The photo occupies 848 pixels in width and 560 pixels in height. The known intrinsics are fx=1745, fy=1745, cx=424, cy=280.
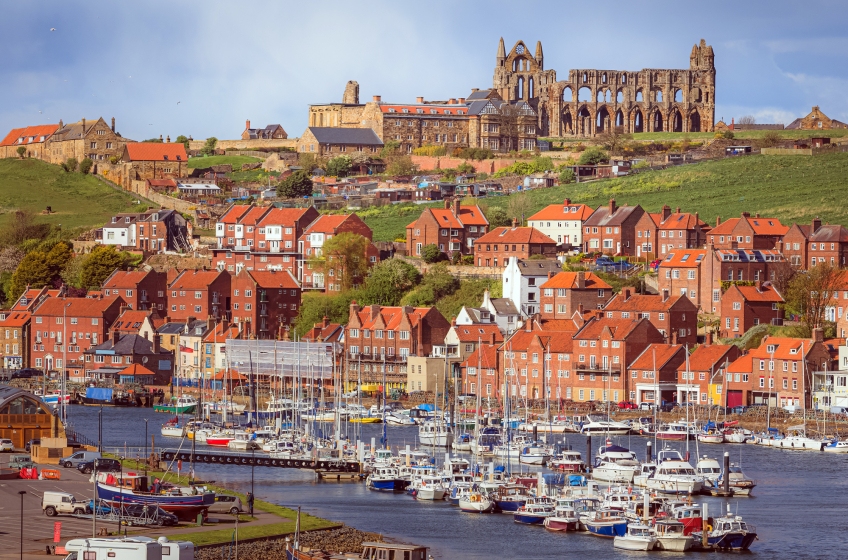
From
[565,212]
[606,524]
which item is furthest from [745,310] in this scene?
[606,524]

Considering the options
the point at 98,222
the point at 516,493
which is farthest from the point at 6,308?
the point at 516,493

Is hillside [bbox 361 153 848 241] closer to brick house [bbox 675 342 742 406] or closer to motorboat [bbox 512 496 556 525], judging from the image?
brick house [bbox 675 342 742 406]

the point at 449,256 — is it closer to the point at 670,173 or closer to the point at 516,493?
the point at 670,173

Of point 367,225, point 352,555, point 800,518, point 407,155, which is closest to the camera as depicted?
point 352,555

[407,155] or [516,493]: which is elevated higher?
[407,155]

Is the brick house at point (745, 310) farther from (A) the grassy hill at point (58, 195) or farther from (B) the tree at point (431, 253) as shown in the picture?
(A) the grassy hill at point (58, 195)

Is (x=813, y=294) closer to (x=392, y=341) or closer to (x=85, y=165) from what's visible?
(x=392, y=341)

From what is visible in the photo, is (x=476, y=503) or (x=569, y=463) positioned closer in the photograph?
(x=476, y=503)

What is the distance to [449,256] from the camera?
397 ft

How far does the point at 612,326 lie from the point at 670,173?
46.7 metres

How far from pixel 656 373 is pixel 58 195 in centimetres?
8209

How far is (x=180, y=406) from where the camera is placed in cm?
10000

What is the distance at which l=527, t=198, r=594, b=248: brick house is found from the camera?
4759 inches

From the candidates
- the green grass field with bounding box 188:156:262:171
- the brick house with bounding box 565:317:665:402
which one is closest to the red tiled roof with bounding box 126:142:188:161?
the green grass field with bounding box 188:156:262:171
